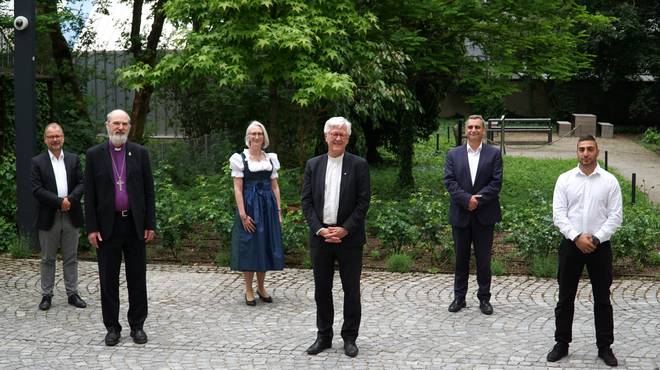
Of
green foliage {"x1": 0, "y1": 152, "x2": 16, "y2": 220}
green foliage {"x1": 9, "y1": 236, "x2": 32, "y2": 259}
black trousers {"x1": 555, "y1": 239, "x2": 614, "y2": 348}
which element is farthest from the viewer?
green foliage {"x1": 0, "y1": 152, "x2": 16, "y2": 220}

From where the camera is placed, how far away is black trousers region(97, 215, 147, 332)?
7852mm

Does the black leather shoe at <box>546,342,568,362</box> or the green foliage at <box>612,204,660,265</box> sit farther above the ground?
the green foliage at <box>612,204,660,265</box>

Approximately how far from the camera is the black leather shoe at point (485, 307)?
8.87 metres

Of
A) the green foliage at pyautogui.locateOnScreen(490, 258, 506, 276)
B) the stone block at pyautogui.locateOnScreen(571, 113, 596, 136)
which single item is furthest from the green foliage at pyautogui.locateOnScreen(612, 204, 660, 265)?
the stone block at pyautogui.locateOnScreen(571, 113, 596, 136)

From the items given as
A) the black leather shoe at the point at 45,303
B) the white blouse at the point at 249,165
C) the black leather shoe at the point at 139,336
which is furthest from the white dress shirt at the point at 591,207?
the black leather shoe at the point at 45,303

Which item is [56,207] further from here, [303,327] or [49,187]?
[303,327]

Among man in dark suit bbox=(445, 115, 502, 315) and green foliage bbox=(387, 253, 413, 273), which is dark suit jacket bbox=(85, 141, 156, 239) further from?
green foliage bbox=(387, 253, 413, 273)

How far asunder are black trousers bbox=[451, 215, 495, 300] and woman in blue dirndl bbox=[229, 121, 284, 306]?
1.72m

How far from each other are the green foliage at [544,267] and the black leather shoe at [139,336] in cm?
462

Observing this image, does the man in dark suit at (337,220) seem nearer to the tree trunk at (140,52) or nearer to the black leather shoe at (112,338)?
the black leather shoe at (112,338)

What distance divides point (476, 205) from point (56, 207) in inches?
155

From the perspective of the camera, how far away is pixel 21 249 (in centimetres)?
1164

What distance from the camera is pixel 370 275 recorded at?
10688 mm

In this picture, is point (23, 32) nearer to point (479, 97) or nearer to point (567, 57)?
point (479, 97)
